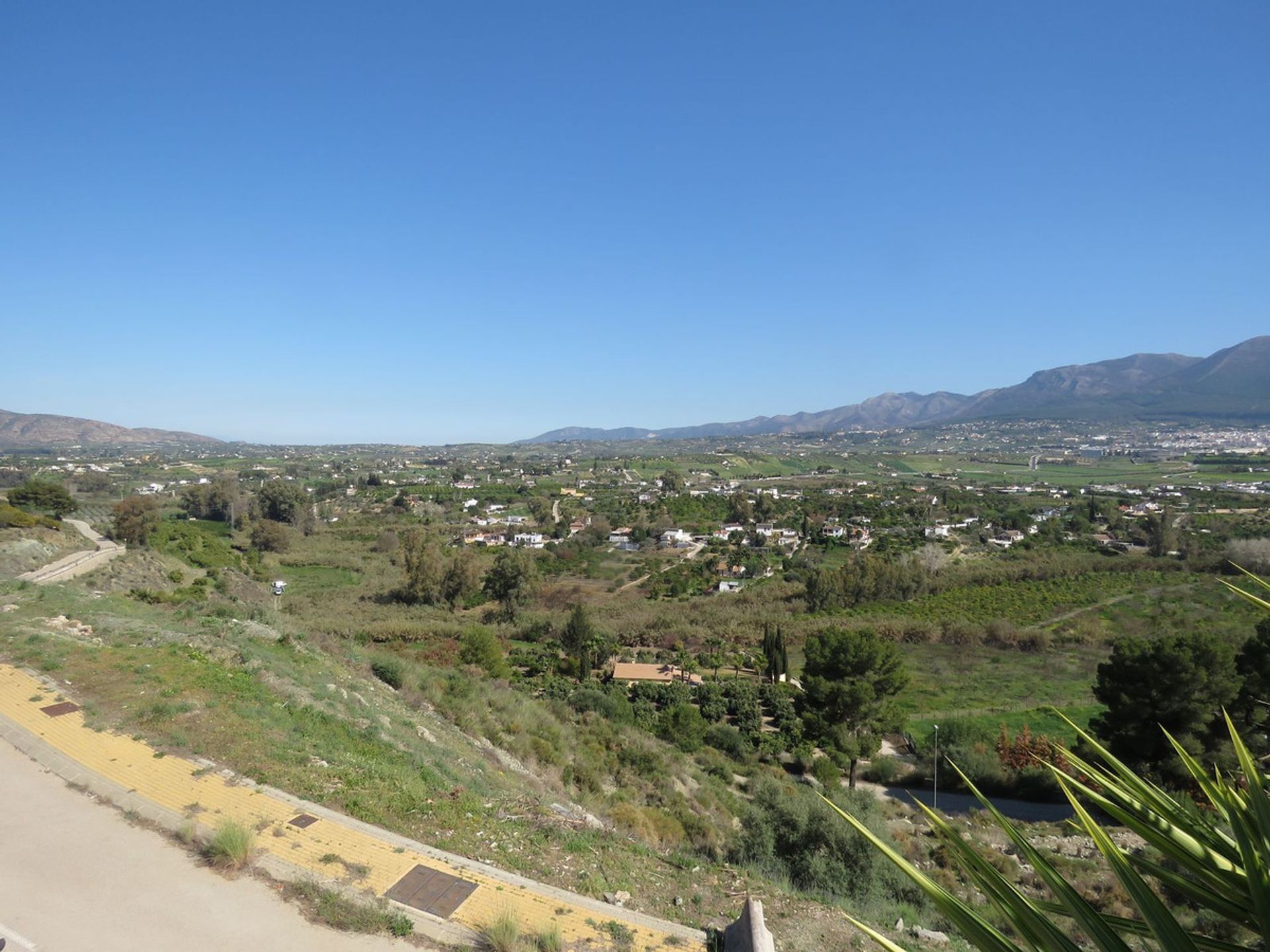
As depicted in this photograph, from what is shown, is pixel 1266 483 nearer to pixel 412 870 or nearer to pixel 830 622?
pixel 830 622

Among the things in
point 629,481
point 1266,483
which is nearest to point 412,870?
point 629,481

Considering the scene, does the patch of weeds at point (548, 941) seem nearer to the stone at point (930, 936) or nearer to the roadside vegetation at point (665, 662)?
the roadside vegetation at point (665, 662)

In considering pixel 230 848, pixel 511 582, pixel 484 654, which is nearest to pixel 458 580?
pixel 511 582

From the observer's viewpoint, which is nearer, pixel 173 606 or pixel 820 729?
pixel 820 729

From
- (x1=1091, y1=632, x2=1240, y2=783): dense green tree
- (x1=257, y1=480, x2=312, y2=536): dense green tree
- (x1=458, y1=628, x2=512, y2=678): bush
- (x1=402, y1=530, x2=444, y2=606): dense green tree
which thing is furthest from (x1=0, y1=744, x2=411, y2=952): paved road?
(x1=257, y1=480, x2=312, y2=536): dense green tree

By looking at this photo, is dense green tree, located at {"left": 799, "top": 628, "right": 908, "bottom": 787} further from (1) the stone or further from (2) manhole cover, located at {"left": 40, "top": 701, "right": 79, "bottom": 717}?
(2) manhole cover, located at {"left": 40, "top": 701, "right": 79, "bottom": 717}

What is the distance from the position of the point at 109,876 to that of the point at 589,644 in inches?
861

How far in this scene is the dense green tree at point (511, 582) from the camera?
118 feet

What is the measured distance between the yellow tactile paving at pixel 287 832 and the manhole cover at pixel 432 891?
0.06m

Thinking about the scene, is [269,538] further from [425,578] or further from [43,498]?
[425,578]

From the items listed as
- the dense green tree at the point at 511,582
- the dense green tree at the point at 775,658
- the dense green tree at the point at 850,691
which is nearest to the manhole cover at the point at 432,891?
the dense green tree at the point at 850,691

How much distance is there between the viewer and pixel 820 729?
16.4m

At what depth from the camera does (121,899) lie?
14.2 feet

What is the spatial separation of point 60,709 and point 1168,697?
62.6ft
